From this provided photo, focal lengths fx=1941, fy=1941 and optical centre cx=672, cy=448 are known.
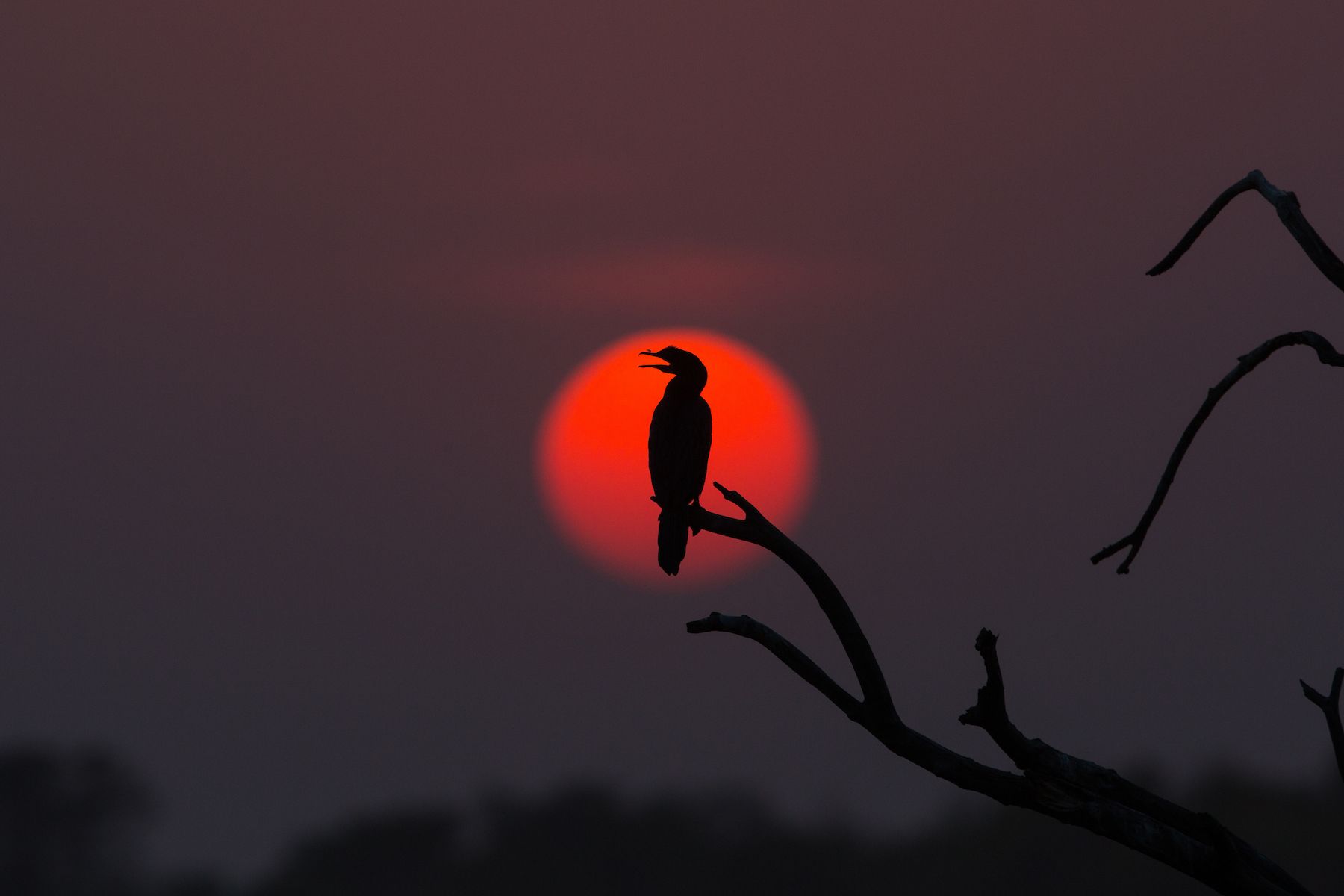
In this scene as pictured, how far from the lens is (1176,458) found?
756 centimetres

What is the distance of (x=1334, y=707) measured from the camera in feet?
26.0

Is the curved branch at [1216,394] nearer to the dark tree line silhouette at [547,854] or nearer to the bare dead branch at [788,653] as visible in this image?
the bare dead branch at [788,653]

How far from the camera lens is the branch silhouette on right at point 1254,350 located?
7.34m

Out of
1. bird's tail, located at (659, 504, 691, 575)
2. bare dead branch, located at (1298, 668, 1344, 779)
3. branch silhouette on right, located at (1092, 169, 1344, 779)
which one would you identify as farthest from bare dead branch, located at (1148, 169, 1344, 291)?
bird's tail, located at (659, 504, 691, 575)

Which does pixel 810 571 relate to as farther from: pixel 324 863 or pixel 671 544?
pixel 324 863

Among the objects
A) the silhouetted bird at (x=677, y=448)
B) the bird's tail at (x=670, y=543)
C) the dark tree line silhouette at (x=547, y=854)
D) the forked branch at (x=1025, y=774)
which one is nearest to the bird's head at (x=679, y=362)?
the silhouetted bird at (x=677, y=448)

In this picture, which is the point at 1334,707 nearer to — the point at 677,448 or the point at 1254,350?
the point at 1254,350

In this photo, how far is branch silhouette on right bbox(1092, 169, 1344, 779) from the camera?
7.34 metres

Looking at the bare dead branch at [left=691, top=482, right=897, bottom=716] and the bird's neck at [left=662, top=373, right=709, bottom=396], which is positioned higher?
the bird's neck at [left=662, top=373, right=709, bottom=396]

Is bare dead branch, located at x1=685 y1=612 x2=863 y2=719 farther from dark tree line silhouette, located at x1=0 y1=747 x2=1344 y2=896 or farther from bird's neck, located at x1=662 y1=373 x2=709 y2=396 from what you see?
dark tree line silhouette, located at x1=0 y1=747 x2=1344 y2=896

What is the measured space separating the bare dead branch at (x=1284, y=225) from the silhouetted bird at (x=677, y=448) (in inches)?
180

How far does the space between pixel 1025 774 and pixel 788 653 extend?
3.52ft

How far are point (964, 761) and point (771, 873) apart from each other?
13188 centimetres

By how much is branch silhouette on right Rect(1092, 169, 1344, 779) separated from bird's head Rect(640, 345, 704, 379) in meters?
7.36
